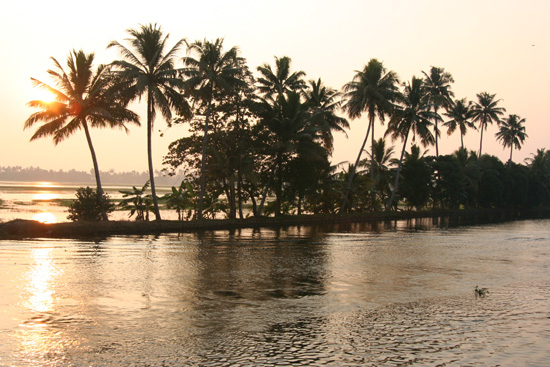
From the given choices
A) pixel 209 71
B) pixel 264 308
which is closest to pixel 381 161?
pixel 209 71

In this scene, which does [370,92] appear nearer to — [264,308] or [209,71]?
[209,71]

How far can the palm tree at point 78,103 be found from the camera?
33094mm

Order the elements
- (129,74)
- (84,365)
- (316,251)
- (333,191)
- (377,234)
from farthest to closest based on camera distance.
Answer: (333,191)
(377,234)
(129,74)
(316,251)
(84,365)

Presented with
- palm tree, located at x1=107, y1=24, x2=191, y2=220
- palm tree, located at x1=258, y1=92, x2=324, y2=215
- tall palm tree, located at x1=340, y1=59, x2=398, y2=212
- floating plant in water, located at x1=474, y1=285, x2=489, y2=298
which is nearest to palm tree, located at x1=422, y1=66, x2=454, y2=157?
tall palm tree, located at x1=340, y1=59, x2=398, y2=212

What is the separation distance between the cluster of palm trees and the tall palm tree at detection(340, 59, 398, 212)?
10 cm

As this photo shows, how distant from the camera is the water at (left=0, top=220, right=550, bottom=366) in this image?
9.72 metres

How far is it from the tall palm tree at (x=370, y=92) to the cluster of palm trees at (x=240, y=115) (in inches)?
4.0

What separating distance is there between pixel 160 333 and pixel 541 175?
344 ft

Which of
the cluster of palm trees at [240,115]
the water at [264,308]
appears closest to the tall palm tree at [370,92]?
the cluster of palm trees at [240,115]

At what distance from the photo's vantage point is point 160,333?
10.9 m

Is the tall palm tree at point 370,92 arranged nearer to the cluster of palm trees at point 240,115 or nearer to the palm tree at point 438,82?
the cluster of palm trees at point 240,115

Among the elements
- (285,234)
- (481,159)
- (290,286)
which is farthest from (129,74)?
(481,159)

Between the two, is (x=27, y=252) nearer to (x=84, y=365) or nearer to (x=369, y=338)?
(x=84, y=365)

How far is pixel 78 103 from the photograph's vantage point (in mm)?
33562
